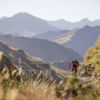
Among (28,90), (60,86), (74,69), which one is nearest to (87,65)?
(74,69)

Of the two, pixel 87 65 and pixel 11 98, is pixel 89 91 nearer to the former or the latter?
pixel 87 65

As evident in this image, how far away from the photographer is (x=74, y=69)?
13.2 m

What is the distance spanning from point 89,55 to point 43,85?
9768 mm

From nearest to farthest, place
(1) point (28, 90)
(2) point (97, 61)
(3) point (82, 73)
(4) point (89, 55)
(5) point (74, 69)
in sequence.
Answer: (1) point (28, 90)
(2) point (97, 61)
(5) point (74, 69)
(4) point (89, 55)
(3) point (82, 73)

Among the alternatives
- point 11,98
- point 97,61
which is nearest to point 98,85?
point 97,61

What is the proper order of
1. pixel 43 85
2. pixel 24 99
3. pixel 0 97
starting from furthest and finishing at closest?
pixel 43 85
pixel 24 99
pixel 0 97

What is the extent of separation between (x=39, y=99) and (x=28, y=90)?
37 centimetres

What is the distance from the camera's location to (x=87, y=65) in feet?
48.3

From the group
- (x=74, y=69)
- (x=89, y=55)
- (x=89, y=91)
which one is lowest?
(x=89, y=91)

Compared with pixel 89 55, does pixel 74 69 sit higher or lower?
lower

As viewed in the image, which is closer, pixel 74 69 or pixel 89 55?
pixel 74 69

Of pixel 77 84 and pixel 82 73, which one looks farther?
pixel 82 73

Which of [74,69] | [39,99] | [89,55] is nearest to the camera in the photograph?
[39,99]

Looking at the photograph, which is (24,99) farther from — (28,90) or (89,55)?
(89,55)
